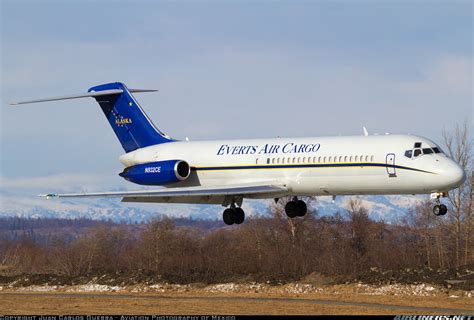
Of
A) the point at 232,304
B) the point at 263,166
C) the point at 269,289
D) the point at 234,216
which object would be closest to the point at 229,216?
the point at 234,216

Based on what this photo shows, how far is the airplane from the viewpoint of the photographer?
137ft

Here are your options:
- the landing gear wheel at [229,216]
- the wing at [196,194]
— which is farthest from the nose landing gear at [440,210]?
the landing gear wheel at [229,216]

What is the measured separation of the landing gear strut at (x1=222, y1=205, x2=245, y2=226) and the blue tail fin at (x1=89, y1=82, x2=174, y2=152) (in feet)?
20.2

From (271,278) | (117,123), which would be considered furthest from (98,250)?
(271,278)

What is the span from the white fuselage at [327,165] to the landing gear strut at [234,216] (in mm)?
1307

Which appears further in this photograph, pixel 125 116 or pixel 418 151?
pixel 125 116

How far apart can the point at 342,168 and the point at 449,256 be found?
28.6 m

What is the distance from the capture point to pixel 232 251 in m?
73.1

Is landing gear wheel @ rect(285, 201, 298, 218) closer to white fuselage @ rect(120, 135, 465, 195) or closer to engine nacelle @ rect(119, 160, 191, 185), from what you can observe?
white fuselage @ rect(120, 135, 465, 195)

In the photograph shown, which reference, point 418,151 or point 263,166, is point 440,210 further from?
point 263,166

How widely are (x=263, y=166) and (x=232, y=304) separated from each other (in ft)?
24.1

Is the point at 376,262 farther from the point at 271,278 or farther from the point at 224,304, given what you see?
the point at 224,304

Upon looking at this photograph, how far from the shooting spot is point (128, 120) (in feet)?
171

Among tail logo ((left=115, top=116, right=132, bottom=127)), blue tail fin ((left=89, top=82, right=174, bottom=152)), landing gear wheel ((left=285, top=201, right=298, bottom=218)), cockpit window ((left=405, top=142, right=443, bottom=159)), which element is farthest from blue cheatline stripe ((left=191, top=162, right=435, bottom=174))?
tail logo ((left=115, top=116, right=132, bottom=127))
